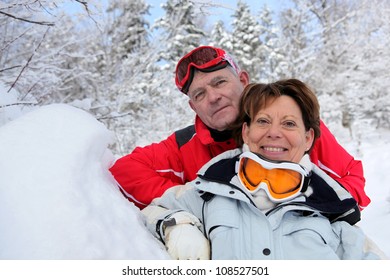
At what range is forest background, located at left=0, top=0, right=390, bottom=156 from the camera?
299 inches

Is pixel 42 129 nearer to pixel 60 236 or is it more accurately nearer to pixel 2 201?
pixel 2 201

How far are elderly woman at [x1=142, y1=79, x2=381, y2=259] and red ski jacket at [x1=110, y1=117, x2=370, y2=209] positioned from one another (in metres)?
0.19

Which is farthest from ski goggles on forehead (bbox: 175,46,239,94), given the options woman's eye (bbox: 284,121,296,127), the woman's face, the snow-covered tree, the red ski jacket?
the snow-covered tree

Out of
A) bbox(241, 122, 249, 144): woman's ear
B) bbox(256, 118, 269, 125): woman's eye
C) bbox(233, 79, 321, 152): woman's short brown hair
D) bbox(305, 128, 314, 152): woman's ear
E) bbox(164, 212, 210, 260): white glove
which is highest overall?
bbox(233, 79, 321, 152): woman's short brown hair

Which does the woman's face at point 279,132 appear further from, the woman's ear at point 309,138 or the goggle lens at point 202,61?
the goggle lens at point 202,61

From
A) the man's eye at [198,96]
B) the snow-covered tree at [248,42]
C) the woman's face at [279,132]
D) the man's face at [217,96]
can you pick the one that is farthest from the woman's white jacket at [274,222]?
the snow-covered tree at [248,42]

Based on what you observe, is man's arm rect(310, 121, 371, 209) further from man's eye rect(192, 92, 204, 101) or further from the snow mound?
the snow mound

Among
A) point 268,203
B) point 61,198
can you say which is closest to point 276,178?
point 268,203

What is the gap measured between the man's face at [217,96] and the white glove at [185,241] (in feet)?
2.93

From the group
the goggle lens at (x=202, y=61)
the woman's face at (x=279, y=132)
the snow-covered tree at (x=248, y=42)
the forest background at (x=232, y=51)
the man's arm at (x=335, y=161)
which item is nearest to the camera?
the woman's face at (x=279, y=132)

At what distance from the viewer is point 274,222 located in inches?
58.6

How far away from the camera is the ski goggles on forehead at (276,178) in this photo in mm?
1570

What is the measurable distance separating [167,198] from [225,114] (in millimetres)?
752
